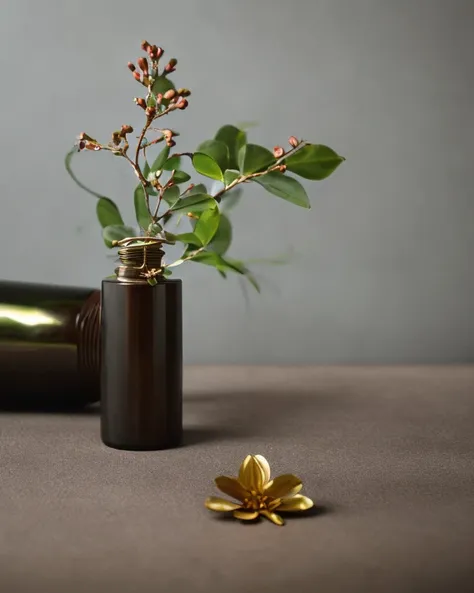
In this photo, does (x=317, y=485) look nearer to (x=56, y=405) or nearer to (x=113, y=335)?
(x=113, y=335)

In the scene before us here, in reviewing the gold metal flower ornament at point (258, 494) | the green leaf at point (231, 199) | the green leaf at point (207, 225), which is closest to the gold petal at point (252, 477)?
the gold metal flower ornament at point (258, 494)

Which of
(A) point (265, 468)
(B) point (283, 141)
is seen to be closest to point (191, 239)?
(A) point (265, 468)

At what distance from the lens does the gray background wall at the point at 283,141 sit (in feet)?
4.92

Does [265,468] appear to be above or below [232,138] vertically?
below

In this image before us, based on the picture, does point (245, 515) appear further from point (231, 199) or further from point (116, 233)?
point (231, 199)

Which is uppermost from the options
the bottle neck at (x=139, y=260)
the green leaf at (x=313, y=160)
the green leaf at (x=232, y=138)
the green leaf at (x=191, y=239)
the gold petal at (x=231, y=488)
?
the green leaf at (x=232, y=138)

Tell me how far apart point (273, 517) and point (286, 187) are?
1.38 ft

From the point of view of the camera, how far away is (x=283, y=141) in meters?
1.52

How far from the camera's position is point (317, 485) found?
2.50ft

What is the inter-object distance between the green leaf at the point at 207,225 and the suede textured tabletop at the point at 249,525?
0.82 feet

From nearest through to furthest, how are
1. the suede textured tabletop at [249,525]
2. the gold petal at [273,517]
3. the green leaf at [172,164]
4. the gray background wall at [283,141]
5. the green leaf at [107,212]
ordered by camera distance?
the suede textured tabletop at [249,525] < the gold petal at [273,517] < the green leaf at [172,164] < the green leaf at [107,212] < the gray background wall at [283,141]

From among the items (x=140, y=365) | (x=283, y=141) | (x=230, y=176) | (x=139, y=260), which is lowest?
(x=140, y=365)

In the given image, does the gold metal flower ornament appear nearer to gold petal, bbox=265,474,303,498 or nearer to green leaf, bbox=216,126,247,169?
gold petal, bbox=265,474,303,498

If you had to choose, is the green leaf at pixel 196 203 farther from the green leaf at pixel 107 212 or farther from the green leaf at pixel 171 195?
the green leaf at pixel 107 212
